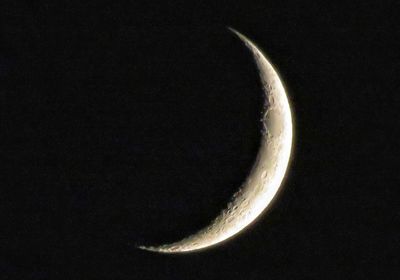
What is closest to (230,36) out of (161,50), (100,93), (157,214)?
(161,50)

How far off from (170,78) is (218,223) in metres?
1.49

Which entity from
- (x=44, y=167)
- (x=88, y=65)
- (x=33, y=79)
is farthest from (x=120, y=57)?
(x=44, y=167)

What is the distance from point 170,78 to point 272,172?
1.39 meters

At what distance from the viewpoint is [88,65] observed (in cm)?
647

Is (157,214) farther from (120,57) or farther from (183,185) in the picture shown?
(120,57)

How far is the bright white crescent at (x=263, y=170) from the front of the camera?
691 cm

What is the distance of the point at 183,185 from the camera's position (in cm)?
670

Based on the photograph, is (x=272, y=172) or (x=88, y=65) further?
(x=272, y=172)

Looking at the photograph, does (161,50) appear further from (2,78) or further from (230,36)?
(2,78)

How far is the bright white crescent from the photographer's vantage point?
6.91 m

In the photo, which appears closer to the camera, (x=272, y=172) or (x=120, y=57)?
(x=120, y=57)

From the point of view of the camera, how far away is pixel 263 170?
695 centimetres

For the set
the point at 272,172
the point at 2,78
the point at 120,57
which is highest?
the point at 120,57

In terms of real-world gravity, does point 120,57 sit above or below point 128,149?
above
